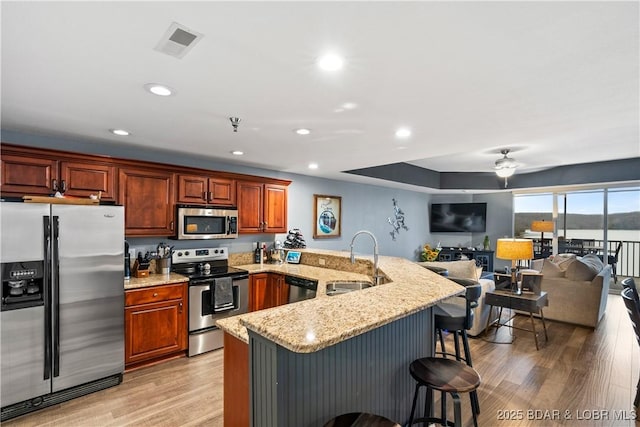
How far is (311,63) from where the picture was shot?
5.57 ft

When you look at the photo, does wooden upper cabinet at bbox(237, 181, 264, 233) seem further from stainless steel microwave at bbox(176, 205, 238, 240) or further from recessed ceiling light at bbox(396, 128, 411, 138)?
recessed ceiling light at bbox(396, 128, 411, 138)

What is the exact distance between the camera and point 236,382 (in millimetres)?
1810

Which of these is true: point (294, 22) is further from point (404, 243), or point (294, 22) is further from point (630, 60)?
point (404, 243)

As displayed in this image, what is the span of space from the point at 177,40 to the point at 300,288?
2.97 m

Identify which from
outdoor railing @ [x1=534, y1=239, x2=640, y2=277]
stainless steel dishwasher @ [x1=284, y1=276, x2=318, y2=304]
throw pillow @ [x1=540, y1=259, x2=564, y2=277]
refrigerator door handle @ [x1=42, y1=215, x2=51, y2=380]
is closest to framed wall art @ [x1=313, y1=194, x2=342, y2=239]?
stainless steel dishwasher @ [x1=284, y1=276, x2=318, y2=304]

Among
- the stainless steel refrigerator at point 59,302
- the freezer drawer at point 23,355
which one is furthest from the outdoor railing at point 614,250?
the freezer drawer at point 23,355

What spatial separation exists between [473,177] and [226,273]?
608 cm

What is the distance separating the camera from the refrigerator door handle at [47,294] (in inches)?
103

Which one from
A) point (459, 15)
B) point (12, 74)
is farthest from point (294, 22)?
point (12, 74)

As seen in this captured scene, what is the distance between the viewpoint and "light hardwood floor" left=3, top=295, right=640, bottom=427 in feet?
8.10

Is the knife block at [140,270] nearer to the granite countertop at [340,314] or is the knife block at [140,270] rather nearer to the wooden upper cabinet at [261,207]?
the wooden upper cabinet at [261,207]

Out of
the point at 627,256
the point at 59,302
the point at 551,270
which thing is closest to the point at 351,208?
the point at 551,270

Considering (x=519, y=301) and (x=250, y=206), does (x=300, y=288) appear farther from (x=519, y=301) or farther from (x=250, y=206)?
(x=519, y=301)

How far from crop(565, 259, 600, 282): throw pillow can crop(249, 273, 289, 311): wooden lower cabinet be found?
4112mm
